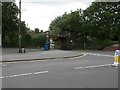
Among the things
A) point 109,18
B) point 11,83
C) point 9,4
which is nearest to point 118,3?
point 109,18

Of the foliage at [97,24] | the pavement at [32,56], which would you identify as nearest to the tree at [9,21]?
the foliage at [97,24]

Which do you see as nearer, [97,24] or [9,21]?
[9,21]

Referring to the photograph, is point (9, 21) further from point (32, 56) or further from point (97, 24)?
point (32, 56)

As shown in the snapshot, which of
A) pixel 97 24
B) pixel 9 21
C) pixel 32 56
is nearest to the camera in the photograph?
pixel 32 56

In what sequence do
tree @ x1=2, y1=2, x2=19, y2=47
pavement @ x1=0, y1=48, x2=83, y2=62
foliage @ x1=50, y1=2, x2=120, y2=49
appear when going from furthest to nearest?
1. foliage @ x1=50, y1=2, x2=120, y2=49
2. tree @ x1=2, y1=2, x2=19, y2=47
3. pavement @ x1=0, y1=48, x2=83, y2=62

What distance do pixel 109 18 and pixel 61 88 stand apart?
4335 centimetres

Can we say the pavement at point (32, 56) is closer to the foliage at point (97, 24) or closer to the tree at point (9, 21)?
the tree at point (9, 21)

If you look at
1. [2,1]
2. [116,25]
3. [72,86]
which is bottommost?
[72,86]

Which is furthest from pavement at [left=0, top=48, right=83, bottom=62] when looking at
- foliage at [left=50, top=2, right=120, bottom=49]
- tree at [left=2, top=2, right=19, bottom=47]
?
foliage at [left=50, top=2, right=120, bottom=49]

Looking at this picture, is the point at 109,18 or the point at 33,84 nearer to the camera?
the point at 33,84

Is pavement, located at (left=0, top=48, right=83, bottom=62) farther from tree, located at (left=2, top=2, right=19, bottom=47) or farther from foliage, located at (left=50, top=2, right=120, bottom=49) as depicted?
foliage, located at (left=50, top=2, right=120, bottom=49)

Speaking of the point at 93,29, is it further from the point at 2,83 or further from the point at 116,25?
the point at 2,83

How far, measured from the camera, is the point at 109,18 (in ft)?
170

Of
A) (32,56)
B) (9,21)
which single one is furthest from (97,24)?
(32,56)
